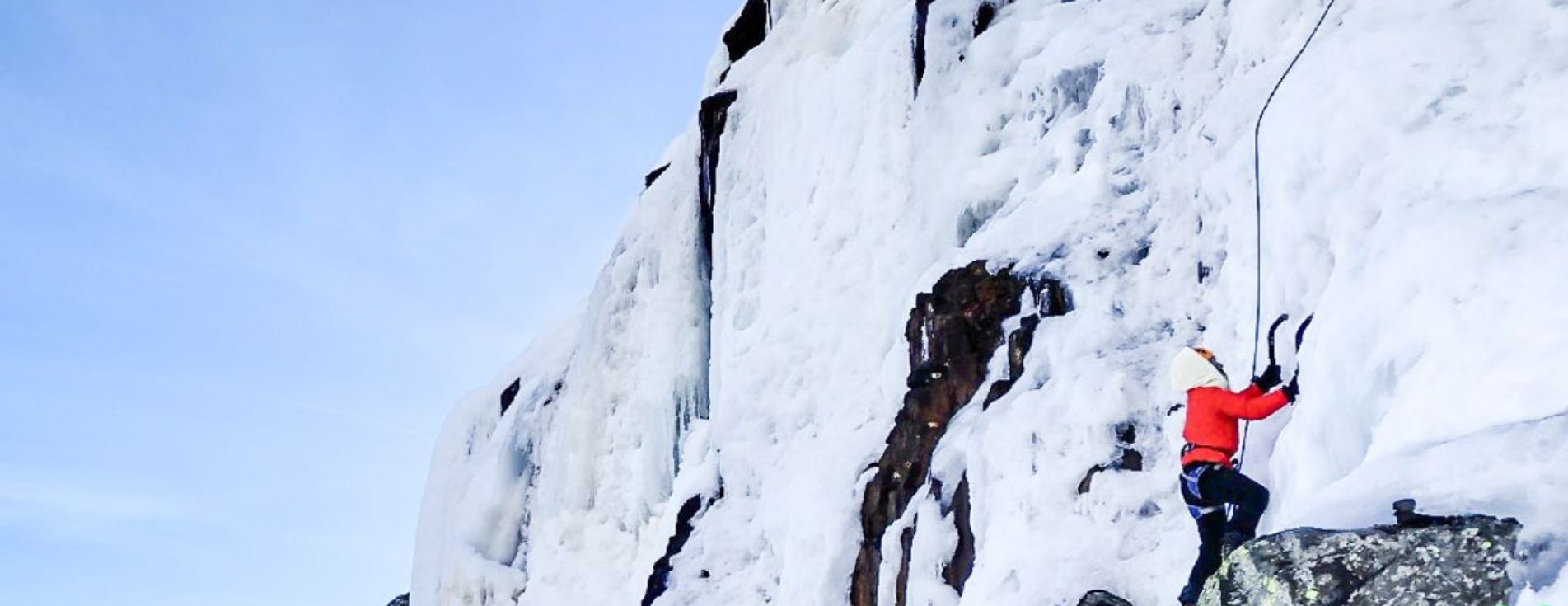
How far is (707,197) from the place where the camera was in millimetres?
16500

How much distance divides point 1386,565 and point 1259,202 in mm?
2946

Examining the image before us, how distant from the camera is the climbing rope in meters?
6.57

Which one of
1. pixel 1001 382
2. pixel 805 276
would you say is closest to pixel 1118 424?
pixel 1001 382

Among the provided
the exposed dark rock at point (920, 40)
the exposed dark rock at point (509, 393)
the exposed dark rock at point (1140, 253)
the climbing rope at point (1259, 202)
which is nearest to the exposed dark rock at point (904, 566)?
the exposed dark rock at point (1140, 253)

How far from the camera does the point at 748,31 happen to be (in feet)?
58.4

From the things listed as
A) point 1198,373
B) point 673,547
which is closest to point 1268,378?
point 1198,373

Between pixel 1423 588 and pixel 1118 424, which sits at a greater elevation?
pixel 1118 424

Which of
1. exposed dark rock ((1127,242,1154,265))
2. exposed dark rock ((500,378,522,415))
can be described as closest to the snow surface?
exposed dark rock ((1127,242,1154,265))

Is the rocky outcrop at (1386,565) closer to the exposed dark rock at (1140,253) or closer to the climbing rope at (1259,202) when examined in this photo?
the climbing rope at (1259,202)

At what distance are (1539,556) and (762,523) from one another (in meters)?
8.51

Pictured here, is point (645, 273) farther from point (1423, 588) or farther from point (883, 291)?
point (1423, 588)

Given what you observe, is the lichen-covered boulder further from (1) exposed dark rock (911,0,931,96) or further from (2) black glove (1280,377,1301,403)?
(1) exposed dark rock (911,0,931,96)

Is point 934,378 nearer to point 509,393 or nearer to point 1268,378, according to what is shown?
point 1268,378

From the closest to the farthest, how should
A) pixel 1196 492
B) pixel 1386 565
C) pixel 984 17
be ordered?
1. pixel 1386 565
2. pixel 1196 492
3. pixel 984 17
